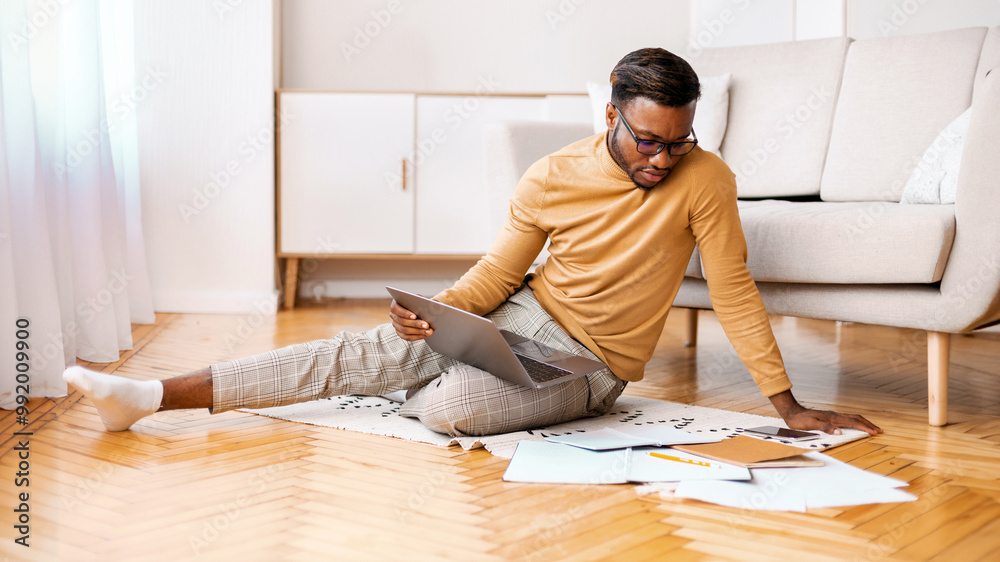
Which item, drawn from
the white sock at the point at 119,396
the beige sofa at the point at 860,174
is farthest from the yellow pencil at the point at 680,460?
the white sock at the point at 119,396

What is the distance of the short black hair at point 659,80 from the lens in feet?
4.92

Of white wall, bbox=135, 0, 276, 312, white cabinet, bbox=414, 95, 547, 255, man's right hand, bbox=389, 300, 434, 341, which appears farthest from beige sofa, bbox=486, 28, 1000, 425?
white wall, bbox=135, 0, 276, 312

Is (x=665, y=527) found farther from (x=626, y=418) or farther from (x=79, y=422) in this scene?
(x=79, y=422)

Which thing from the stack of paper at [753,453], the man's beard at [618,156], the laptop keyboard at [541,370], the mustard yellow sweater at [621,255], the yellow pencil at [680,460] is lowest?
the yellow pencil at [680,460]

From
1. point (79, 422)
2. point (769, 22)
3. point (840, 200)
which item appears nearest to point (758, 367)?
point (840, 200)

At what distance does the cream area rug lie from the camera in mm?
1624

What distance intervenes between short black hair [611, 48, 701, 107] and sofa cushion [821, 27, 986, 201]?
1141 millimetres

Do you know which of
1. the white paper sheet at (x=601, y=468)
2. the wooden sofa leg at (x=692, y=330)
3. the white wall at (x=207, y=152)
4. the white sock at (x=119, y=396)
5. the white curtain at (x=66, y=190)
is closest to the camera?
the white paper sheet at (x=601, y=468)

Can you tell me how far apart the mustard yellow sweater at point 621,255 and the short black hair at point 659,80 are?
6.9 inches

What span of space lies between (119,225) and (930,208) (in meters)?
2.36

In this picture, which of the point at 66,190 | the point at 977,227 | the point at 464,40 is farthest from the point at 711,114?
the point at 66,190

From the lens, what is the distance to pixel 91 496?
1.32 m

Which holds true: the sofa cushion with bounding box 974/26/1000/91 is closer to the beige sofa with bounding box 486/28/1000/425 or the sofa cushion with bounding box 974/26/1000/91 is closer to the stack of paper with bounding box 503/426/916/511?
the beige sofa with bounding box 486/28/1000/425

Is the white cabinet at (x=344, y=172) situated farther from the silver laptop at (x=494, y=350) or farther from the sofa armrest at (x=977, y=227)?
the sofa armrest at (x=977, y=227)
